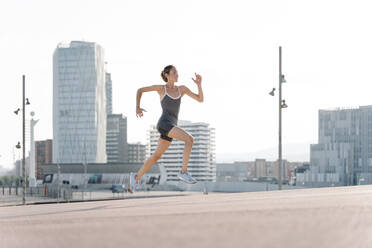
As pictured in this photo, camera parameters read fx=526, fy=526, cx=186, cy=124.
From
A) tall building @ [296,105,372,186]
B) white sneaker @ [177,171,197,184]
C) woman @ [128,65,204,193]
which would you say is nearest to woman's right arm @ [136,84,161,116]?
woman @ [128,65,204,193]

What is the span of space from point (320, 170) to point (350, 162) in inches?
363

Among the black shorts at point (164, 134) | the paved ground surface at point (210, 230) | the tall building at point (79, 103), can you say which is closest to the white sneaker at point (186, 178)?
the black shorts at point (164, 134)

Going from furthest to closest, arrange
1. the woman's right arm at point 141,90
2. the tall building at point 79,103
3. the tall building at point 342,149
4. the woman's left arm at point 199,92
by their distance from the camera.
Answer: the tall building at point 79,103 → the tall building at point 342,149 → the woman's left arm at point 199,92 → the woman's right arm at point 141,90

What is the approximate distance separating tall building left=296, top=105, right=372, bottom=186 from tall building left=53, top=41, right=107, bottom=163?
2792 inches

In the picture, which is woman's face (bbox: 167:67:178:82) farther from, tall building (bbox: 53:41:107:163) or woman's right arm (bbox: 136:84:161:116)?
tall building (bbox: 53:41:107:163)

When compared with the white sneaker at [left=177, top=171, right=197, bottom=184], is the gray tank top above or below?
above

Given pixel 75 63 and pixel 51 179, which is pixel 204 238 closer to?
pixel 51 179

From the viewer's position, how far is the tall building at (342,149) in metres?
155

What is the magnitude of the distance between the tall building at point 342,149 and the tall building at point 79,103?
70.9m

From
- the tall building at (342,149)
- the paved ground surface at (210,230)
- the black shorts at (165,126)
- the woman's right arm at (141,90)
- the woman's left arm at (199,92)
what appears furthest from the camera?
the tall building at (342,149)

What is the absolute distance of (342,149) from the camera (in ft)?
524

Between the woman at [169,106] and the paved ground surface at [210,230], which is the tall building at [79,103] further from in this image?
the paved ground surface at [210,230]

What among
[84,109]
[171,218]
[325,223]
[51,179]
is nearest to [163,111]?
[171,218]

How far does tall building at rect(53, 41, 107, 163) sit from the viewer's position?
7160 inches
